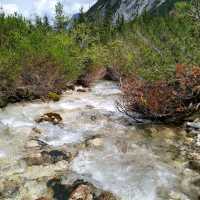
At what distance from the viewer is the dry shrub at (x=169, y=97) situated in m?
10.5

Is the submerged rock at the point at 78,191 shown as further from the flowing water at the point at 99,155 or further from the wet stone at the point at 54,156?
the wet stone at the point at 54,156

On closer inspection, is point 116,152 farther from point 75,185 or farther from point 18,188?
point 18,188

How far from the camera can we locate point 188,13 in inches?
395

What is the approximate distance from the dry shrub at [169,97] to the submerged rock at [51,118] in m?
2.51

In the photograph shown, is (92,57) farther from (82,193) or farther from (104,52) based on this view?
(82,193)

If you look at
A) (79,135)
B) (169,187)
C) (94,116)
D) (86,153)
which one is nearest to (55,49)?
(94,116)

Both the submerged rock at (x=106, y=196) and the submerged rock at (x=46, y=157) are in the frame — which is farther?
the submerged rock at (x=46, y=157)

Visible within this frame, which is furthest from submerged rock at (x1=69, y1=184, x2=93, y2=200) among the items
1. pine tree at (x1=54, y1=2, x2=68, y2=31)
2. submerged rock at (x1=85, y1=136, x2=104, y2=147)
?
pine tree at (x1=54, y1=2, x2=68, y2=31)

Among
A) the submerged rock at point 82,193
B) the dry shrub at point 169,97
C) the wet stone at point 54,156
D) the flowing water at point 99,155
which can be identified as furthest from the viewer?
the dry shrub at point 169,97

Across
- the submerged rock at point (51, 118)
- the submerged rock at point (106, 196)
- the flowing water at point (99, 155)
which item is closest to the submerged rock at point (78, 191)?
the submerged rock at point (106, 196)

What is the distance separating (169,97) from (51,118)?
3.98 metres

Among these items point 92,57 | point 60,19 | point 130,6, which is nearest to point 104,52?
point 92,57

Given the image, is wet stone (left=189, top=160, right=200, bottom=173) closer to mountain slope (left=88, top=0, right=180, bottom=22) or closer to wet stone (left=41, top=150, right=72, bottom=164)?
wet stone (left=41, top=150, right=72, bottom=164)

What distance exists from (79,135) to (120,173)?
285cm
